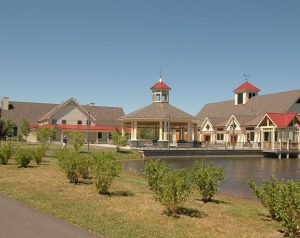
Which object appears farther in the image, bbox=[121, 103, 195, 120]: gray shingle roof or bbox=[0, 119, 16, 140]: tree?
bbox=[121, 103, 195, 120]: gray shingle roof

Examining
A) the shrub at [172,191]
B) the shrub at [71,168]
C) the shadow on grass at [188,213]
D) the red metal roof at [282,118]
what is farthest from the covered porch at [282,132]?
the shrub at [172,191]

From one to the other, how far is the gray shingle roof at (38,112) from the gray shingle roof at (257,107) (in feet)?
59.8

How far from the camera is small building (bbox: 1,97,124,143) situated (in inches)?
2673

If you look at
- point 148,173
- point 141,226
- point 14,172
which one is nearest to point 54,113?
point 14,172

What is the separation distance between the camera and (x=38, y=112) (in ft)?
259

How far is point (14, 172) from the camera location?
21328mm

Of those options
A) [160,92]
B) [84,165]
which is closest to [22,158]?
[84,165]

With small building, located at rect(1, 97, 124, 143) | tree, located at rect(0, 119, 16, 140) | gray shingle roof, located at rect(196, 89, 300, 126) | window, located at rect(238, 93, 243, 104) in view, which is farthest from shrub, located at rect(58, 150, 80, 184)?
window, located at rect(238, 93, 243, 104)

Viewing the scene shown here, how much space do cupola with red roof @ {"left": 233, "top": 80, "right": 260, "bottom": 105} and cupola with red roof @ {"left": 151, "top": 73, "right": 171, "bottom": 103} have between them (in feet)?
83.1

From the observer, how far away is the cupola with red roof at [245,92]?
79312 millimetres

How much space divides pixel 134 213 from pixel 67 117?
196 ft

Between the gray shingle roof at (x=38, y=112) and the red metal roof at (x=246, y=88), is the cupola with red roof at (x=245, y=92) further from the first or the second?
the gray shingle roof at (x=38, y=112)

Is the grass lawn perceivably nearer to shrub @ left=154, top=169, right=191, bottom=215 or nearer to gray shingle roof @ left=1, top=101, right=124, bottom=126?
shrub @ left=154, top=169, right=191, bottom=215

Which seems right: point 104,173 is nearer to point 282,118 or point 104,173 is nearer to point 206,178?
point 206,178
